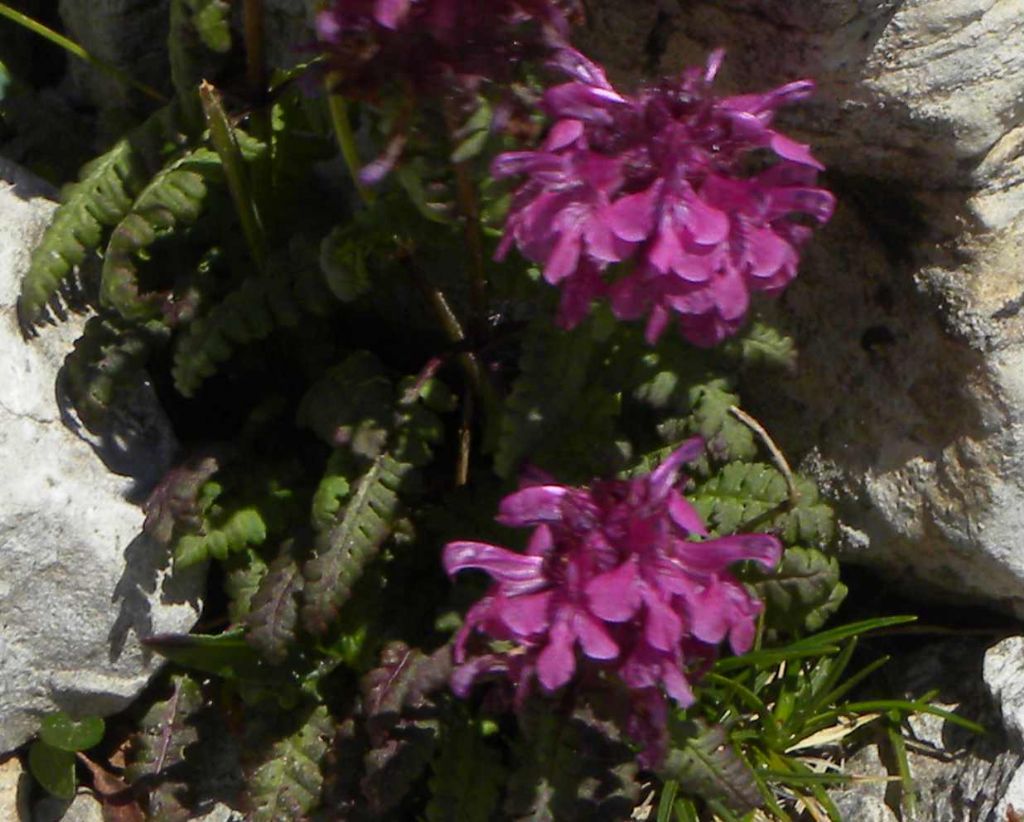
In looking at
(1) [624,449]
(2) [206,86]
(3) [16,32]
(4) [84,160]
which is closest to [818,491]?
(1) [624,449]

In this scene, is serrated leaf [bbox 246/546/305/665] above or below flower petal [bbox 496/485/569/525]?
below

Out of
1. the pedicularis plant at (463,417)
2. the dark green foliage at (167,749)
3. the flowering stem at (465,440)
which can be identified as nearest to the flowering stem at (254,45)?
the pedicularis plant at (463,417)

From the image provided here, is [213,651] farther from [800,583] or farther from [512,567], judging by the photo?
[800,583]

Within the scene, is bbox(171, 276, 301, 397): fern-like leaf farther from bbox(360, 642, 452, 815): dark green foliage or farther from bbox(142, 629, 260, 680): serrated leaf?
bbox(360, 642, 452, 815): dark green foliage

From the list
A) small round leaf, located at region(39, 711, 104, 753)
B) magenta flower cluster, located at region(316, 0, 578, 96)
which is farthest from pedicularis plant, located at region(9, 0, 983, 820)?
small round leaf, located at region(39, 711, 104, 753)

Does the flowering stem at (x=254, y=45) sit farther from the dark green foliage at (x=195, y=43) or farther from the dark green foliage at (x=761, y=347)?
the dark green foliage at (x=761, y=347)

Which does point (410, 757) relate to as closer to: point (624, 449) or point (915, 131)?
point (624, 449)
